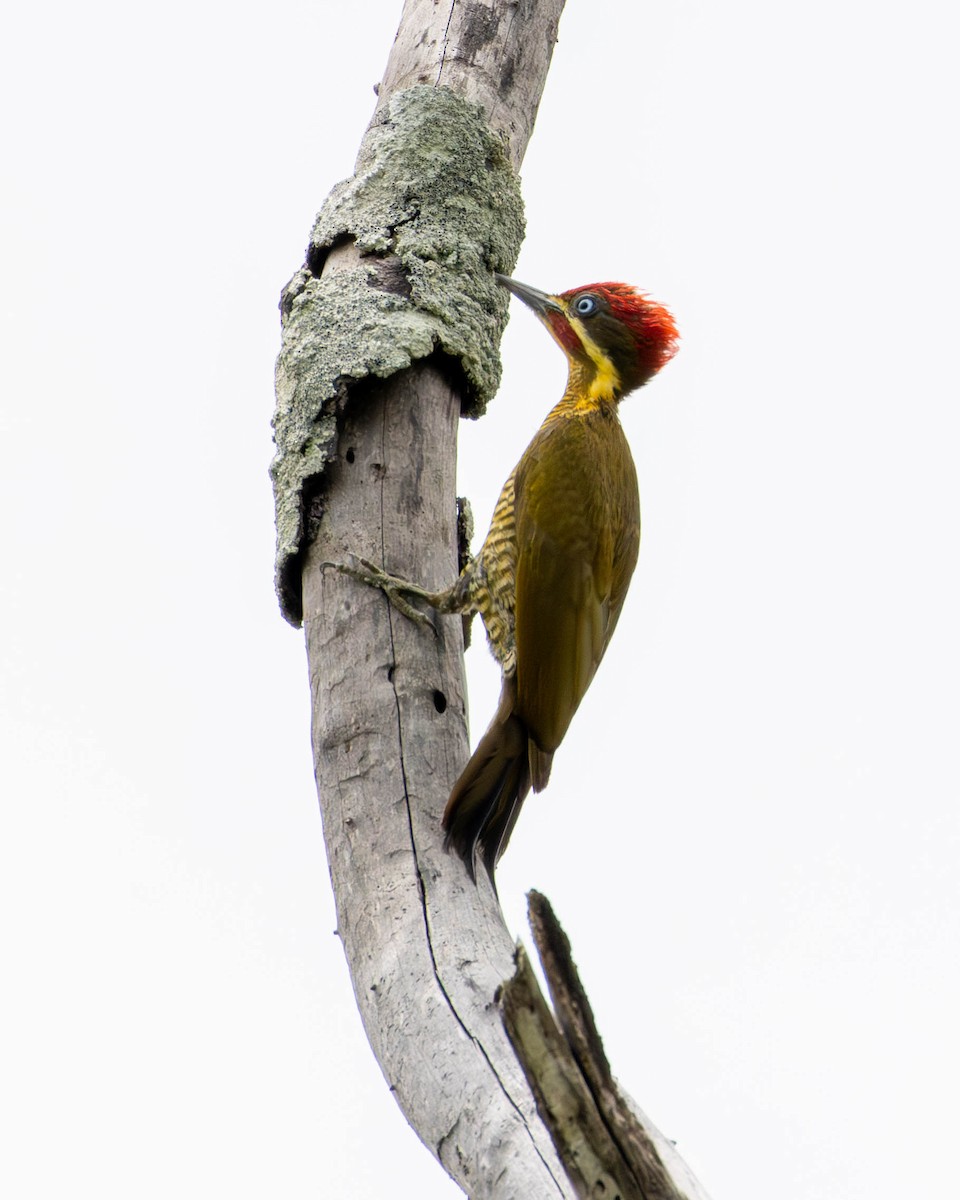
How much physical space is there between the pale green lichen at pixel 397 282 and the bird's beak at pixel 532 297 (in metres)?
0.04

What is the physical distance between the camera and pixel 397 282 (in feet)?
11.4

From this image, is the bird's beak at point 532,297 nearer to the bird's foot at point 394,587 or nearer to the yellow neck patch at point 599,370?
the yellow neck patch at point 599,370

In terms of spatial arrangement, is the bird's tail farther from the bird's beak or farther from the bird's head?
the bird's head

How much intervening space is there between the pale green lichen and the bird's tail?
626 millimetres

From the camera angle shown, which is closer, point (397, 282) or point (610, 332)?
point (397, 282)

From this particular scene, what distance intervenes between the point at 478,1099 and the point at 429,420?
1.60 metres

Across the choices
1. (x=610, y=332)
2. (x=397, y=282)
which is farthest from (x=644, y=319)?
(x=397, y=282)

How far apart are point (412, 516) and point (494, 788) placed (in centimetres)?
67

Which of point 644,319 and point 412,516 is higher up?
point 644,319

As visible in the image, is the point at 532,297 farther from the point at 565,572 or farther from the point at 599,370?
the point at 565,572

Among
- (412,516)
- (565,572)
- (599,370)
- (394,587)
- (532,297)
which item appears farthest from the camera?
(599,370)

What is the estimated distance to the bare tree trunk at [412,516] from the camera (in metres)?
2.45

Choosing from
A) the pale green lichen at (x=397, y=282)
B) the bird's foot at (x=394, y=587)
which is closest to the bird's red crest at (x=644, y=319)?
the pale green lichen at (x=397, y=282)

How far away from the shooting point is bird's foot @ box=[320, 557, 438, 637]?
3092 millimetres
